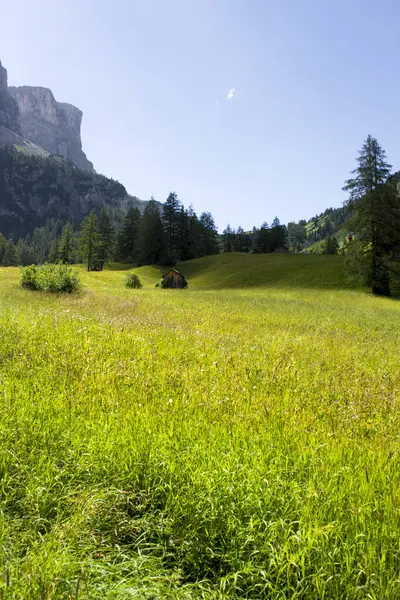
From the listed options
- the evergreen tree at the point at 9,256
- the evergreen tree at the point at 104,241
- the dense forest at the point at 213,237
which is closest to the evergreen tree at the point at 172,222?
the dense forest at the point at 213,237

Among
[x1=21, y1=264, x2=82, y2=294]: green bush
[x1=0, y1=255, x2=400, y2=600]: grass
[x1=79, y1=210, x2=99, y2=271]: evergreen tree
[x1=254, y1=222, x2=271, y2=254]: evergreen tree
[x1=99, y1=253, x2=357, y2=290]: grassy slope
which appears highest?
[x1=254, y1=222, x2=271, y2=254]: evergreen tree

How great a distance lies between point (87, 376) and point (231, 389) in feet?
7.75

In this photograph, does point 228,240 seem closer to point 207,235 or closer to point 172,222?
point 207,235

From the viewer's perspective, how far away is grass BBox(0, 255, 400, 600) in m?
1.88

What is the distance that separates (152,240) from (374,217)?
170ft

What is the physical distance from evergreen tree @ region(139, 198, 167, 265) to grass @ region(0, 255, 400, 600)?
7071cm

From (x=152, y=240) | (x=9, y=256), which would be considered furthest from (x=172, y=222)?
(x=9, y=256)

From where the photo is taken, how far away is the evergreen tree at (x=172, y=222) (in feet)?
259

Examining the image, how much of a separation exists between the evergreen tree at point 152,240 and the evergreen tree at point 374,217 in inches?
1840

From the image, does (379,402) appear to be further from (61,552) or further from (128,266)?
(128,266)

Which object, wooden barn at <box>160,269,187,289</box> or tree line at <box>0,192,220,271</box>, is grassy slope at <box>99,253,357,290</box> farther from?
tree line at <box>0,192,220,271</box>

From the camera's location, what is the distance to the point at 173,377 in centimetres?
534

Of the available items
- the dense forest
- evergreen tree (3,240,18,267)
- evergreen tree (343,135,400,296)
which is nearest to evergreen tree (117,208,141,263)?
the dense forest

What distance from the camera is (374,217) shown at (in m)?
34.8
